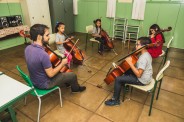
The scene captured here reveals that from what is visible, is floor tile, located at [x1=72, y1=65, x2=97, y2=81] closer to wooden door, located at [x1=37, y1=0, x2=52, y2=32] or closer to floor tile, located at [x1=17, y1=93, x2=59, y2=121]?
floor tile, located at [x1=17, y1=93, x2=59, y2=121]

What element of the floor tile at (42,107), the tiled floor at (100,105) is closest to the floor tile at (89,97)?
the tiled floor at (100,105)

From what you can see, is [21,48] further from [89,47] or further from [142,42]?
[142,42]

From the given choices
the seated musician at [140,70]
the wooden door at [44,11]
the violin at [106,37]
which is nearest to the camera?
the seated musician at [140,70]

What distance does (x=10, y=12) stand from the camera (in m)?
4.37

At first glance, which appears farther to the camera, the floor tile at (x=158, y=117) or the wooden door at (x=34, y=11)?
the wooden door at (x=34, y=11)

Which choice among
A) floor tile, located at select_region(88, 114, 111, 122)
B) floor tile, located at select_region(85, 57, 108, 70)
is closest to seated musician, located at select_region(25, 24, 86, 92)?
floor tile, located at select_region(88, 114, 111, 122)

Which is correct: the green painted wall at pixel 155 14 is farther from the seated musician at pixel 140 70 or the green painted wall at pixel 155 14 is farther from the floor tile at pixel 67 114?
the floor tile at pixel 67 114

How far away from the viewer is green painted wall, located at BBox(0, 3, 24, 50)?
13.8 ft

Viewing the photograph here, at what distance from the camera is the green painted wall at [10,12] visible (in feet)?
13.8

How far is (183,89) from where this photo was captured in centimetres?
273

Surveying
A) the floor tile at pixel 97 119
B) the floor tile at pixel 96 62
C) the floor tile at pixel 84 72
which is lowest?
the floor tile at pixel 97 119

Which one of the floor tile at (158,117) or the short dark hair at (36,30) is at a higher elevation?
the short dark hair at (36,30)

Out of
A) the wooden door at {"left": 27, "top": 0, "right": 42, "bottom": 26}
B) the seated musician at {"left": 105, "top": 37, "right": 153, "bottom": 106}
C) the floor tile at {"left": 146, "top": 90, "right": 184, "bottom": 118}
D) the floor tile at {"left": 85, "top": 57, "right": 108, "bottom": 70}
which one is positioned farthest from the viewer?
the wooden door at {"left": 27, "top": 0, "right": 42, "bottom": 26}

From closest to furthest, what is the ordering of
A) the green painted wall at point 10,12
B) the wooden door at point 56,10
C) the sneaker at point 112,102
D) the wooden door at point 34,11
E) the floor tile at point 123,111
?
the floor tile at point 123,111 → the sneaker at point 112,102 → the green painted wall at point 10,12 → the wooden door at point 34,11 → the wooden door at point 56,10
